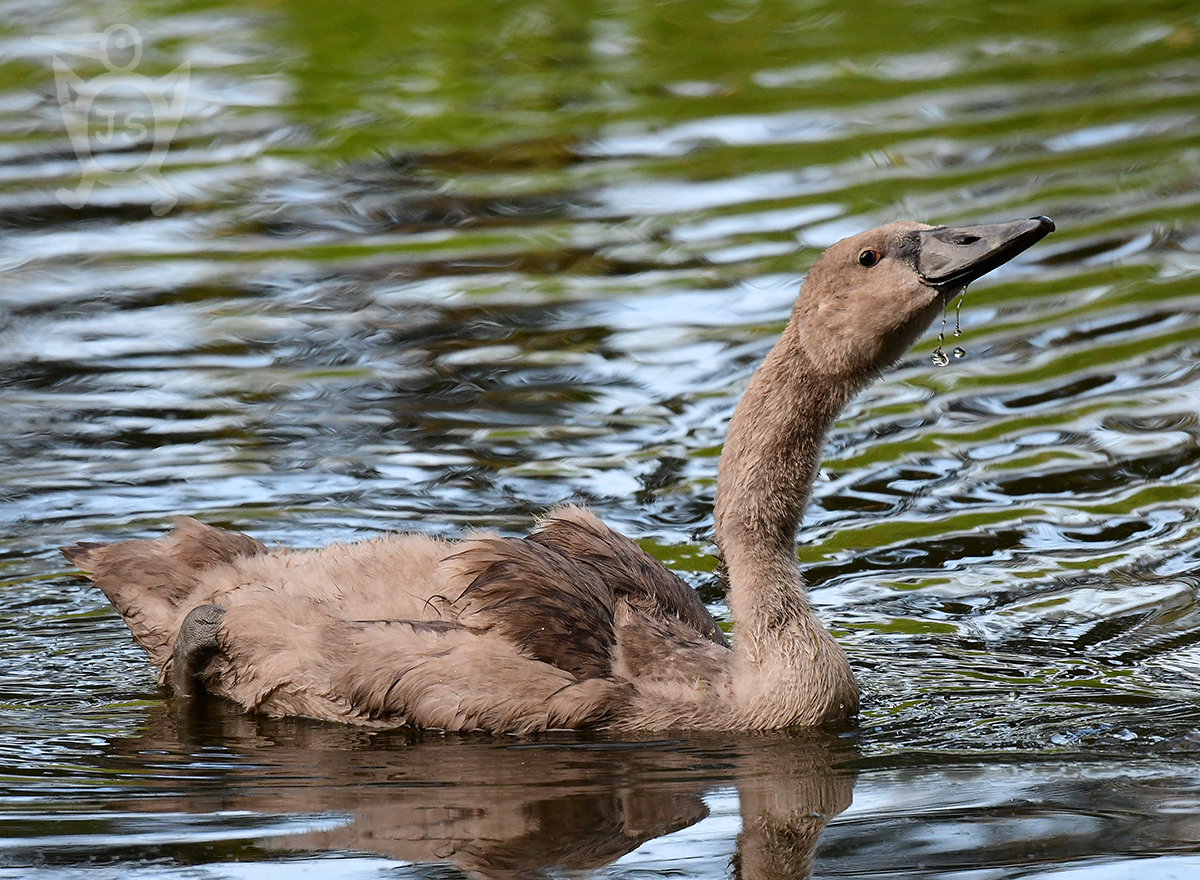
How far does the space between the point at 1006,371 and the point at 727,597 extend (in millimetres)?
3709

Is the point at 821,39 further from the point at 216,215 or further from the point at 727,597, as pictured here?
the point at 727,597

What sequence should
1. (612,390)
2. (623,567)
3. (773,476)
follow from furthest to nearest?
(612,390) → (623,567) → (773,476)

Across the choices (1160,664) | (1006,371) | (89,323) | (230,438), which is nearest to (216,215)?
(89,323)

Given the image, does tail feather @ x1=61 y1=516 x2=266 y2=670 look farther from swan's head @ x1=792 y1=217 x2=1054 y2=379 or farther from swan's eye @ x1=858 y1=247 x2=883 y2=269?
swan's eye @ x1=858 y1=247 x2=883 y2=269

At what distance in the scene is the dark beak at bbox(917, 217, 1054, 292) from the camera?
21.1 feet

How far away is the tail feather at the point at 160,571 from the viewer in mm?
7441

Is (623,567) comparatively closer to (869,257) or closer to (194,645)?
(869,257)

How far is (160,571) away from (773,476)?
8.55 feet

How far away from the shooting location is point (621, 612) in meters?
6.91

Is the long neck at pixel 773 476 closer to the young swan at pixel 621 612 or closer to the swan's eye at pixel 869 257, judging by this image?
the young swan at pixel 621 612

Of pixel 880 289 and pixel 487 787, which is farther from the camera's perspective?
pixel 880 289

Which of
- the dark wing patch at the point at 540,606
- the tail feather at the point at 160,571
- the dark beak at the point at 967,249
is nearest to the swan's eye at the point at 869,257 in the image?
the dark beak at the point at 967,249

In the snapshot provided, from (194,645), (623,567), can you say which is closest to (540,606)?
(623,567)

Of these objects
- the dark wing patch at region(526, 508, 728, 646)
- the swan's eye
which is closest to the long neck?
the dark wing patch at region(526, 508, 728, 646)
